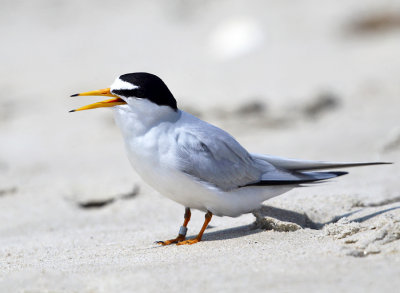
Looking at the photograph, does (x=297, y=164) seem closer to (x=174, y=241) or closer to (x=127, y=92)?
(x=174, y=241)

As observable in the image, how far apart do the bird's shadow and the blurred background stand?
3.13 feet

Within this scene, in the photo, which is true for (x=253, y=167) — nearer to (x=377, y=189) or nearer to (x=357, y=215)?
(x=357, y=215)

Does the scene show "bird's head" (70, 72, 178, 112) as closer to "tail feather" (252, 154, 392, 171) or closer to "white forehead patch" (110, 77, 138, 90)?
"white forehead patch" (110, 77, 138, 90)

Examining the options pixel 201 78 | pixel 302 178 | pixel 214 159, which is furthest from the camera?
pixel 201 78

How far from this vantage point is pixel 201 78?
1214 cm

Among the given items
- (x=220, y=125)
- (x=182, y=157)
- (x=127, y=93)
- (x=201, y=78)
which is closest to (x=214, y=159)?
(x=182, y=157)

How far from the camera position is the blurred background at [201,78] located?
686cm

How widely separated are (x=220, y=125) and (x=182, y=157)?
477cm

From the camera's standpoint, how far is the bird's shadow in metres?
3.90

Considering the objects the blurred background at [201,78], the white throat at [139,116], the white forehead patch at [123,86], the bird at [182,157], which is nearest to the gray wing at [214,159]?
the bird at [182,157]

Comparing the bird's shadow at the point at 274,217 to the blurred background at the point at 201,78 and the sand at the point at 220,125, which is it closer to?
the sand at the point at 220,125

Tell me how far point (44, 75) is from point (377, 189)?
10121 mm

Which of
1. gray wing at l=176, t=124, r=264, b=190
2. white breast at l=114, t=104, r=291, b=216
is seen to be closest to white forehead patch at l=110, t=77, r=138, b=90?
white breast at l=114, t=104, r=291, b=216

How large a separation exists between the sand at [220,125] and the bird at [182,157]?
213mm
